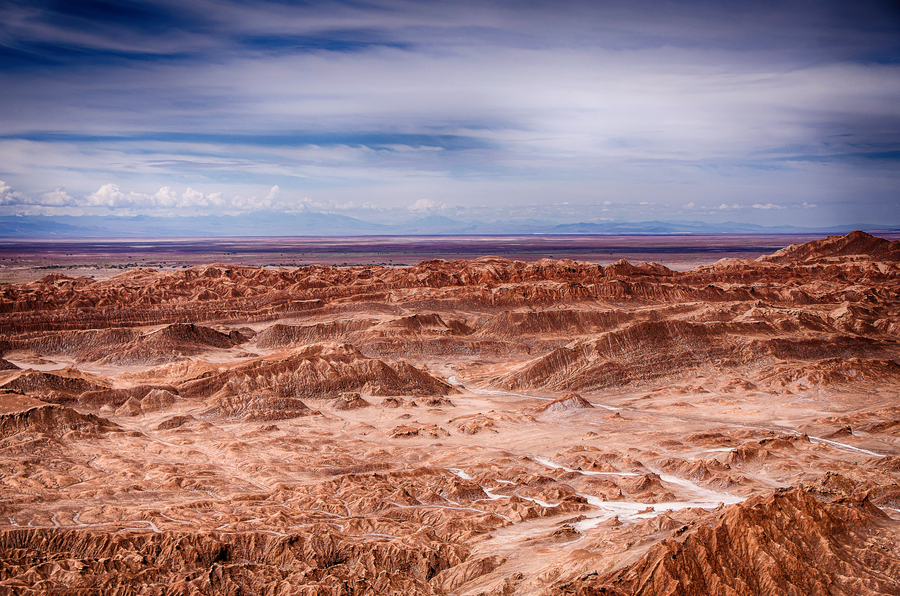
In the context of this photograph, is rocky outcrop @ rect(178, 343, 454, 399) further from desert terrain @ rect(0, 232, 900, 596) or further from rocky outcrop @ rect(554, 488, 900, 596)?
rocky outcrop @ rect(554, 488, 900, 596)

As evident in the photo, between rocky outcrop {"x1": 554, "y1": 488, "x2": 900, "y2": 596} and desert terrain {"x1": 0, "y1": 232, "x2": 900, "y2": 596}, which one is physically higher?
rocky outcrop {"x1": 554, "y1": 488, "x2": 900, "y2": 596}

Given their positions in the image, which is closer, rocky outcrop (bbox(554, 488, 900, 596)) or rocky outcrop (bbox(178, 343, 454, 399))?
rocky outcrop (bbox(554, 488, 900, 596))

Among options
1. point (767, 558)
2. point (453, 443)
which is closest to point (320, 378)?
point (453, 443)

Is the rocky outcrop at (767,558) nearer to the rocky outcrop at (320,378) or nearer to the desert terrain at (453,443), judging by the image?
the desert terrain at (453,443)

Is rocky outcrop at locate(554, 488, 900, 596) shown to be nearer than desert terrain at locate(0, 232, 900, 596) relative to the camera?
Yes

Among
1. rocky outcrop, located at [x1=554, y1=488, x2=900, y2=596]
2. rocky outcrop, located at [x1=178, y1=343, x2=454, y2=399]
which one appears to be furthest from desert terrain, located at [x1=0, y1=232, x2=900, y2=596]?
rocky outcrop, located at [x1=178, y1=343, x2=454, y2=399]

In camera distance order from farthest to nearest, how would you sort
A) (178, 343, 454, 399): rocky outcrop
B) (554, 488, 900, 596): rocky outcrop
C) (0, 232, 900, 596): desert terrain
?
(178, 343, 454, 399): rocky outcrop < (0, 232, 900, 596): desert terrain < (554, 488, 900, 596): rocky outcrop

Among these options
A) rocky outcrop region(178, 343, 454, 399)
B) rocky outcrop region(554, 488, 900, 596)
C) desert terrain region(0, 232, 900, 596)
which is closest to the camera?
rocky outcrop region(554, 488, 900, 596)

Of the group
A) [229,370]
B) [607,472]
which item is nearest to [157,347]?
[229,370]

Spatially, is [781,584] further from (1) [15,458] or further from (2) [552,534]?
(1) [15,458]

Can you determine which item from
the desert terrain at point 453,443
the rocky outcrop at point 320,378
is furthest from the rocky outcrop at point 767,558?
the rocky outcrop at point 320,378
